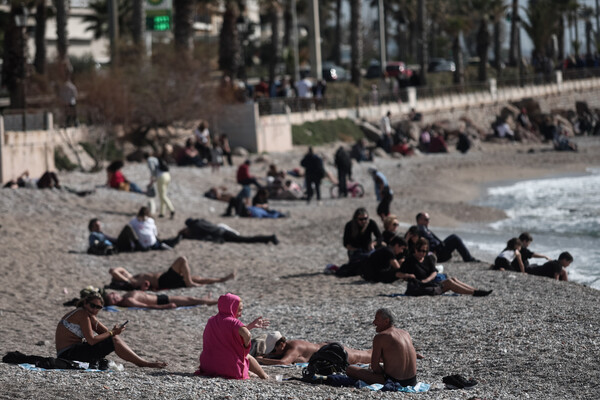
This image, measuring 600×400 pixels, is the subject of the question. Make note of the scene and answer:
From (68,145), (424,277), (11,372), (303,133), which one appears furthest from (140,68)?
(11,372)

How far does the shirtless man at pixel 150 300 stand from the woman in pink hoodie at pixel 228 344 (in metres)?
3.97

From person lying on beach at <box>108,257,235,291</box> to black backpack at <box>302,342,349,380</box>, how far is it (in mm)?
4809

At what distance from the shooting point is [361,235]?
13.8 meters

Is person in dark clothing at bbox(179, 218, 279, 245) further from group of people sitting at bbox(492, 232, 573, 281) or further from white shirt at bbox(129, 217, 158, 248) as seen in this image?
group of people sitting at bbox(492, 232, 573, 281)

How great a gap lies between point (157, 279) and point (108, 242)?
9.40 feet

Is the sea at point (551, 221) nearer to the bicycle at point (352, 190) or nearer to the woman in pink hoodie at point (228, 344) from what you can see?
the bicycle at point (352, 190)

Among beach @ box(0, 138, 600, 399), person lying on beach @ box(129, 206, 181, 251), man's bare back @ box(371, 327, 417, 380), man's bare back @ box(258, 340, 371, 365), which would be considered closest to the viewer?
beach @ box(0, 138, 600, 399)

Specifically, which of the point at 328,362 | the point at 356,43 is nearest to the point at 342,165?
the point at 328,362

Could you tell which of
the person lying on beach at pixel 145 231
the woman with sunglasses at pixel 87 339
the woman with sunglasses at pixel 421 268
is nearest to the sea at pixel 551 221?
the woman with sunglasses at pixel 421 268

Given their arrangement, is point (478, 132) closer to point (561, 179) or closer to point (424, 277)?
point (561, 179)

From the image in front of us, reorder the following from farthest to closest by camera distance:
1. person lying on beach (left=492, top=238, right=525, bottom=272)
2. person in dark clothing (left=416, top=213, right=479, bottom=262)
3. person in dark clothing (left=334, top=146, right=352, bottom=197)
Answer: person in dark clothing (left=334, top=146, right=352, bottom=197) < person in dark clothing (left=416, top=213, right=479, bottom=262) < person lying on beach (left=492, top=238, right=525, bottom=272)

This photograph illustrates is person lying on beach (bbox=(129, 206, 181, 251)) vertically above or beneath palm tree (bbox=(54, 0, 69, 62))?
beneath

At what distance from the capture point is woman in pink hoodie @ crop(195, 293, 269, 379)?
8094 millimetres

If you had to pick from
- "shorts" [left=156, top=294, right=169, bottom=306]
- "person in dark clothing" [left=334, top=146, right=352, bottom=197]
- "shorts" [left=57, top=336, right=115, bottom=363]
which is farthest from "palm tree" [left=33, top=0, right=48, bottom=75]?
"shorts" [left=57, top=336, right=115, bottom=363]
